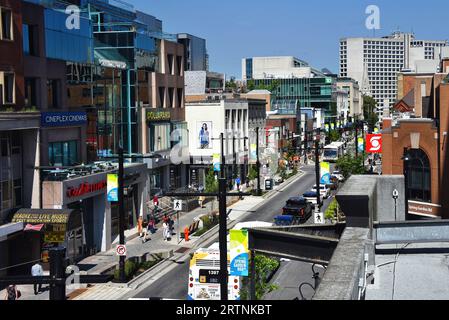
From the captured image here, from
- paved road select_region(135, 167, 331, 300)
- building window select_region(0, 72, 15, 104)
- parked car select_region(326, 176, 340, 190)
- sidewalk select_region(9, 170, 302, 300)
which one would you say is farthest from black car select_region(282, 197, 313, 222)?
building window select_region(0, 72, 15, 104)

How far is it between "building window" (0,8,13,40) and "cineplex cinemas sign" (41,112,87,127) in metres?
4.79

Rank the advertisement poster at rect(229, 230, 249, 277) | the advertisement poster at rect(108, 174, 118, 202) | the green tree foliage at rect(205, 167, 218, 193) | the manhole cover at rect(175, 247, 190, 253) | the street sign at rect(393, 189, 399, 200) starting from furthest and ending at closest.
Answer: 1. the green tree foliage at rect(205, 167, 218, 193)
2. the manhole cover at rect(175, 247, 190, 253)
3. the advertisement poster at rect(108, 174, 118, 202)
4. the advertisement poster at rect(229, 230, 249, 277)
5. the street sign at rect(393, 189, 399, 200)

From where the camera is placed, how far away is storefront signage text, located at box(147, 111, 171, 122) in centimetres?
5806

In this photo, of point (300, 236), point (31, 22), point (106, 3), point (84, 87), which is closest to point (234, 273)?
point (300, 236)

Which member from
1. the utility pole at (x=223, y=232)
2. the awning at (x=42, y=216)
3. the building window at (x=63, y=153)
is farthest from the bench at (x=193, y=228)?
the utility pole at (x=223, y=232)

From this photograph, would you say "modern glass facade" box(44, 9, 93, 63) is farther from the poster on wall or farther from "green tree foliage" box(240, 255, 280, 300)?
the poster on wall

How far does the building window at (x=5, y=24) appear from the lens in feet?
116

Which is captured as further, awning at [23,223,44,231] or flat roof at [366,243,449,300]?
awning at [23,223,44,231]

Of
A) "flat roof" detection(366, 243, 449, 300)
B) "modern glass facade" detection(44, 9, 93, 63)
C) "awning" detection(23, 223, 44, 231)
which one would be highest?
"modern glass facade" detection(44, 9, 93, 63)

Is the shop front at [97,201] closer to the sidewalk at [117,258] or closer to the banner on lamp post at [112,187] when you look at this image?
the sidewalk at [117,258]

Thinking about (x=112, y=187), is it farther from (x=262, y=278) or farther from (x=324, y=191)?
(x=324, y=191)

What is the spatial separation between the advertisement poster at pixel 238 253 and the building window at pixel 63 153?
62.4 feet

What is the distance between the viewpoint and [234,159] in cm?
7556
